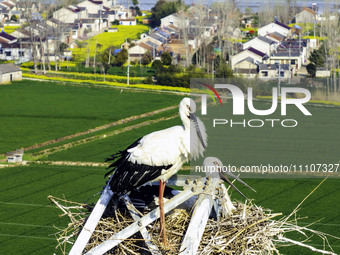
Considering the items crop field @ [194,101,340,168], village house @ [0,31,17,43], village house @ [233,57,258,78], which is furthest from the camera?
village house @ [0,31,17,43]

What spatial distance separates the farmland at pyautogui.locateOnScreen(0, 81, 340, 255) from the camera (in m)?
32.7

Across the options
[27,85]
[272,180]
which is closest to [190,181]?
[272,180]

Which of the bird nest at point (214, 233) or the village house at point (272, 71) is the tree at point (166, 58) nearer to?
the village house at point (272, 71)

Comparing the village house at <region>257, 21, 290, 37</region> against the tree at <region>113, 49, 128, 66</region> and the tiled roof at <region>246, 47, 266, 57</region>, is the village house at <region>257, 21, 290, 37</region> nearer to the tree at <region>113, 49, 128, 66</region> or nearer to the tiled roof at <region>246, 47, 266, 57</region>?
the tiled roof at <region>246, 47, 266, 57</region>

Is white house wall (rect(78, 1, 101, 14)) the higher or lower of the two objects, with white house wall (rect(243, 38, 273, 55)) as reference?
higher

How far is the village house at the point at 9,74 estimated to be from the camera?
79.4 m

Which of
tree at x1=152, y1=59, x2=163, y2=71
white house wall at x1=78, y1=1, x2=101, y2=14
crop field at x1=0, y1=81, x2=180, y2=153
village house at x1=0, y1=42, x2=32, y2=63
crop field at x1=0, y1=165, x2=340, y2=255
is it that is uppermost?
white house wall at x1=78, y1=1, x2=101, y2=14

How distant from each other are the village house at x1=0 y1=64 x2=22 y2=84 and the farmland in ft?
15.3

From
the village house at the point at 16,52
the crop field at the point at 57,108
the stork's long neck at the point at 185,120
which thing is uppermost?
the stork's long neck at the point at 185,120

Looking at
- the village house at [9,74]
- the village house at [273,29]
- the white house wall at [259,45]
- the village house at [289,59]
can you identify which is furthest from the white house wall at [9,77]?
the village house at [273,29]

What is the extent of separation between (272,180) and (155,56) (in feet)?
222

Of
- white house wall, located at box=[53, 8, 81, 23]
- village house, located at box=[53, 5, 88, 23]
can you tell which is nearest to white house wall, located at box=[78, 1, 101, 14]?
village house, located at box=[53, 5, 88, 23]

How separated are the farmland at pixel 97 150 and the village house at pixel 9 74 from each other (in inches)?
184

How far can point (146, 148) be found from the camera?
11.7m
